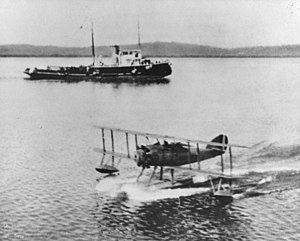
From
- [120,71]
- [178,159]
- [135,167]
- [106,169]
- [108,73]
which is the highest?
[120,71]

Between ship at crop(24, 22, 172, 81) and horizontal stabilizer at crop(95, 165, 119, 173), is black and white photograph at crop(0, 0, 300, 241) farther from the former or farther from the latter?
ship at crop(24, 22, 172, 81)

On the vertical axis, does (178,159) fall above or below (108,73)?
below

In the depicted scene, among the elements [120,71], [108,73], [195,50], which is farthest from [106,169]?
[108,73]

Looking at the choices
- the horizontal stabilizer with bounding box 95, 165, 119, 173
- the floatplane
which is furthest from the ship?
the floatplane

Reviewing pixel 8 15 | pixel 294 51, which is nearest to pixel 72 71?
pixel 8 15

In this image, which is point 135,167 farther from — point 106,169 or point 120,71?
point 120,71

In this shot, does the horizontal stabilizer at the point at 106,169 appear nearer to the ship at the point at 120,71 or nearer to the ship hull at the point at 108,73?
the ship at the point at 120,71
